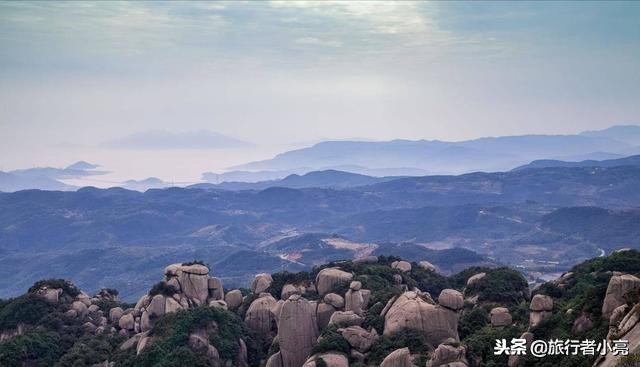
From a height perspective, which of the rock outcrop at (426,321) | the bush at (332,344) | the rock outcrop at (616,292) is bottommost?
the bush at (332,344)

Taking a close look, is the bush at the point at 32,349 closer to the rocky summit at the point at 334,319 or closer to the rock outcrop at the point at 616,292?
the rocky summit at the point at 334,319

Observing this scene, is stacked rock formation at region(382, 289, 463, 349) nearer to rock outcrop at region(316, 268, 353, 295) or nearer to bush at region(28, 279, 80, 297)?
rock outcrop at region(316, 268, 353, 295)

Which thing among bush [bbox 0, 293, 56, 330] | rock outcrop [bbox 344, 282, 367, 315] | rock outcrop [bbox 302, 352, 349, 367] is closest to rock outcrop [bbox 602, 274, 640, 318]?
rock outcrop [bbox 302, 352, 349, 367]

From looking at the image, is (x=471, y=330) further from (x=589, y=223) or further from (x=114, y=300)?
(x=589, y=223)

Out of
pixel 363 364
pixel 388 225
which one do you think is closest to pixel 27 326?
pixel 363 364

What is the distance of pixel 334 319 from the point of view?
39188 millimetres

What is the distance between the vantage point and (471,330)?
125ft

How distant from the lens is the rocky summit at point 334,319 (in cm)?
3150

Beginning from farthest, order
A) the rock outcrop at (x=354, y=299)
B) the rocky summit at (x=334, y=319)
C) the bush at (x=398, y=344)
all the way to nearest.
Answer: the rock outcrop at (x=354, y=299)
the bush at (x=398, y=344)
the rocky summit at (x=334, y=319)

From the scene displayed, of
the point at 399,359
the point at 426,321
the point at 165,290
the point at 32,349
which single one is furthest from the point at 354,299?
the point at 32,349

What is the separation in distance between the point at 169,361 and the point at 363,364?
1018cm

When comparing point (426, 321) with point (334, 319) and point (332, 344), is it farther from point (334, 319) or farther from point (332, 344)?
point (334, 319)

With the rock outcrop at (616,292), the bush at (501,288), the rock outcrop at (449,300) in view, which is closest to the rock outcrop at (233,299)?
the bush at (501,288)

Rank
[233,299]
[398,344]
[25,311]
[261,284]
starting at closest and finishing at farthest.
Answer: [398,344] < [25,311] < [233,299] < [261,284]
